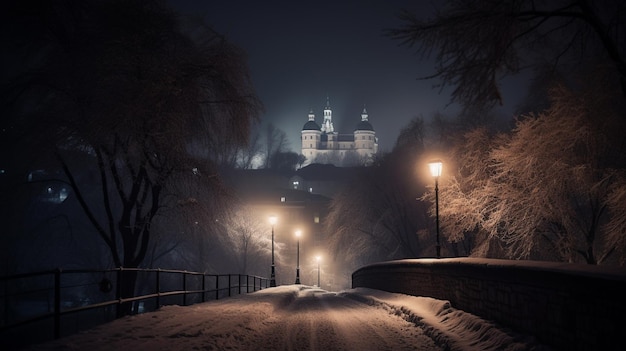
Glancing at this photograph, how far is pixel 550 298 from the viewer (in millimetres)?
6863

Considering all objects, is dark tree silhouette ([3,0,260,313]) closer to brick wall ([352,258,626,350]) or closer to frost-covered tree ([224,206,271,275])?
brick wall ([352,258,626,350])

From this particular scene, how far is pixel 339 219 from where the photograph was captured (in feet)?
148

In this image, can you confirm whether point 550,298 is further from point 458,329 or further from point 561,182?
point 561,182

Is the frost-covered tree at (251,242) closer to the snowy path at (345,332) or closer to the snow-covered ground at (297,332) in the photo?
the snowy path at (345,332)

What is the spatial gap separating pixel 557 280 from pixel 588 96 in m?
14.5

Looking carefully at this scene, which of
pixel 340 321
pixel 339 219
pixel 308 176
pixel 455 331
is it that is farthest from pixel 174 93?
pixel 308 176

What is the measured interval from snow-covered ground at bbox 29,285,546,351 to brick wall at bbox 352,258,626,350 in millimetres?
282

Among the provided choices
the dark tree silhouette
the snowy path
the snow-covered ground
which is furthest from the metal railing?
the snowy path

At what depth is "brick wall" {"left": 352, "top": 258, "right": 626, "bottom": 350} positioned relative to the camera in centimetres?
554

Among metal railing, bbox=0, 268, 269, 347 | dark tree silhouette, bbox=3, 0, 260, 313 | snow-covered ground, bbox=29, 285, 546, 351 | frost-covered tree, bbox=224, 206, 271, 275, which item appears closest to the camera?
snow-covered ground, bbox=29, 285, 546, 351

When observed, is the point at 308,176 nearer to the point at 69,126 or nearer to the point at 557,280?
the point at 69,126

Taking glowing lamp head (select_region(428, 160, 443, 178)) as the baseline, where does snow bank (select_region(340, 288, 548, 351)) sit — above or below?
below

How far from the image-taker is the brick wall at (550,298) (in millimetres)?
5535

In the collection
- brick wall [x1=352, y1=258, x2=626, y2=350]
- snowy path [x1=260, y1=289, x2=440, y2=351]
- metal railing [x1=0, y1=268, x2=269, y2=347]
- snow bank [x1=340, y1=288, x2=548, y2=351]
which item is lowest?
metal railing [x1=0, y1=268, x2=269, y2=347]
